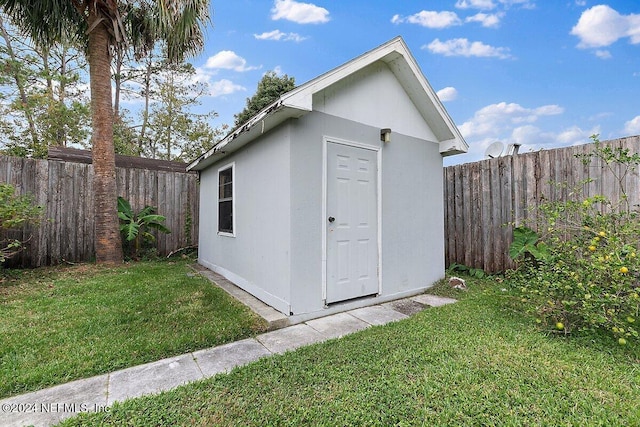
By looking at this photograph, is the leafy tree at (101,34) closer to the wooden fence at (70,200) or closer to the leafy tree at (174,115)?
the wooden fence at (70,200)

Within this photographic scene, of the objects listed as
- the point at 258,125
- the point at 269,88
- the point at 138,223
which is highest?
the point at 269,88

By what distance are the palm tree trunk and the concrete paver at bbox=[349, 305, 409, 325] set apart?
551 centimetres

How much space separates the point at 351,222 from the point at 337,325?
4.76 ft

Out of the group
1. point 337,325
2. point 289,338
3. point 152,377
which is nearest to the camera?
point 152,377

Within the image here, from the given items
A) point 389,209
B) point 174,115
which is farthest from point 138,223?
point 174,115

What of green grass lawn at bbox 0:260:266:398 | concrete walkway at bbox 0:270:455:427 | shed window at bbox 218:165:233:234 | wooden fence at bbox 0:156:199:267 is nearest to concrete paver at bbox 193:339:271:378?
concrete walkway at bbox 0:270:455:427

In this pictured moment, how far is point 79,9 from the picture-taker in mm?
6082

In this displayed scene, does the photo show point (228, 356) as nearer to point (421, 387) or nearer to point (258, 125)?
point (421, 387)

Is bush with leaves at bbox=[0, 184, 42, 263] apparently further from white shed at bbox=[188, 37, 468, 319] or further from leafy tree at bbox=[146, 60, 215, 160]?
leafy tree at bbox=[146, 60, 215, 160]

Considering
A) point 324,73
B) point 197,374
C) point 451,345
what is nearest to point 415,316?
point 451,345

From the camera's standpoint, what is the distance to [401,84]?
4879mm

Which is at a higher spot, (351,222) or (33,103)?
(33,103)

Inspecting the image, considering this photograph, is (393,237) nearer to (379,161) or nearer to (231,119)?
(379,161)

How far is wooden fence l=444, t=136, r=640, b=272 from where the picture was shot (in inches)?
175
